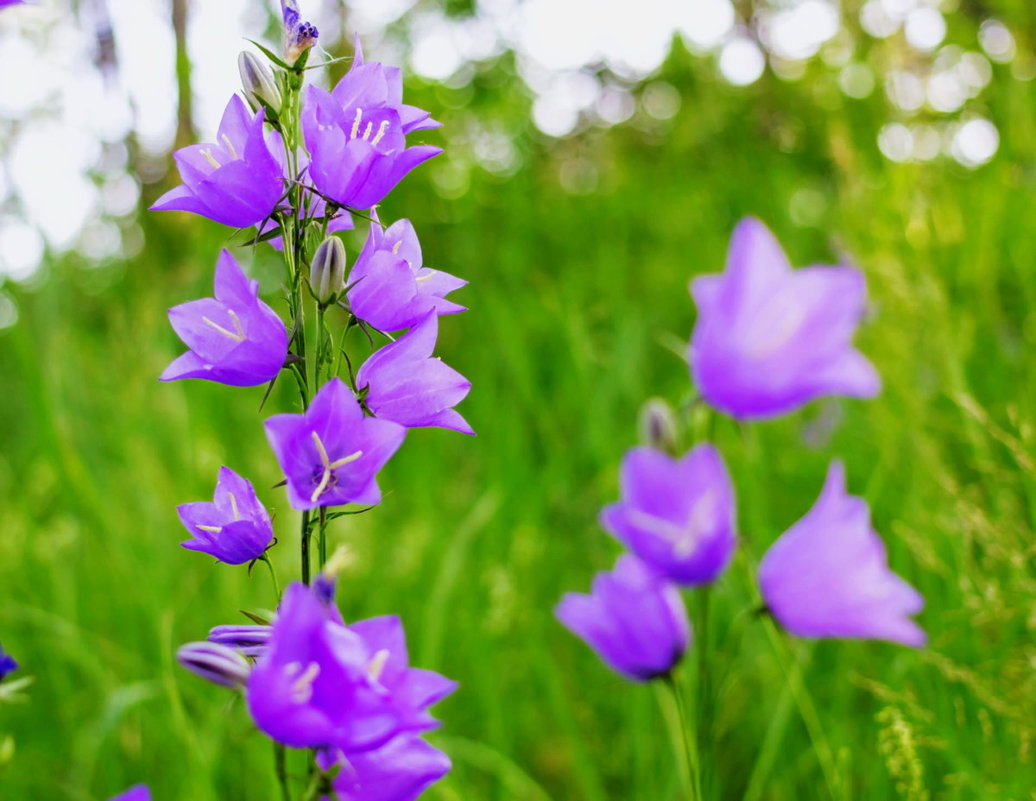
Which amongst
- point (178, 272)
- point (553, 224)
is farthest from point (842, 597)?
point (178, 272)

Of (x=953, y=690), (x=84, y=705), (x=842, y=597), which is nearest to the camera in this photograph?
(x=842, y=597)

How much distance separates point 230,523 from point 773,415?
0.44 metres

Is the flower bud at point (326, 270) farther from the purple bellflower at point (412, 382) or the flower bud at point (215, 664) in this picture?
the flower bud at point (215, 664)

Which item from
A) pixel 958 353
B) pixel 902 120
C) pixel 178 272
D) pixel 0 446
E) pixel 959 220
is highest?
pixel 902 120

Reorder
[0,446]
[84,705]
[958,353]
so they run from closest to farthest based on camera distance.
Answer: [84,705] → [958,353] → [0,446]

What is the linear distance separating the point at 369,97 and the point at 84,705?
184 centimetres

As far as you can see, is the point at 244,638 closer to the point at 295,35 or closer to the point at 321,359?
the point at 321,359

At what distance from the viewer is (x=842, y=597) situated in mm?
608

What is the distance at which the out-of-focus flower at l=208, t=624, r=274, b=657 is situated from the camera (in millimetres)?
704

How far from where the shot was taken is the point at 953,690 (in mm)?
1514

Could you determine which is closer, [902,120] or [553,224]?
[902,120]

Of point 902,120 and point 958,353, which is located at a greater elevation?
point 902,120

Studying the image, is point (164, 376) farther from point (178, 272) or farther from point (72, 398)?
point (178, 272)

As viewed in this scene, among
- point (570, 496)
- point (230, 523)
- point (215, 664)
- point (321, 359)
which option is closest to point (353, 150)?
point (321, 359)
